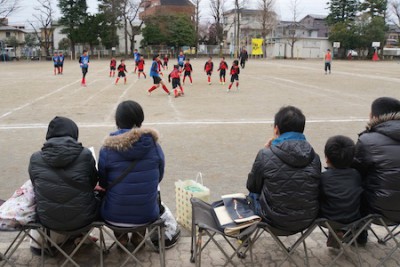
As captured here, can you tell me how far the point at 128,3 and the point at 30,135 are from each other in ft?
182

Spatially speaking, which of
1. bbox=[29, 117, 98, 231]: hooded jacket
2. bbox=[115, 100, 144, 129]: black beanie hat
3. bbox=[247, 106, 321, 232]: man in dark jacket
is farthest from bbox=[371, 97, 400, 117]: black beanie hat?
bbox=[29, 117, 98, 231]: hooded jacket

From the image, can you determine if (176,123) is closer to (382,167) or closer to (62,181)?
(62,181)

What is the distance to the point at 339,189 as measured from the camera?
3.13 m

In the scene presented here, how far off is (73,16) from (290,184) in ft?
200

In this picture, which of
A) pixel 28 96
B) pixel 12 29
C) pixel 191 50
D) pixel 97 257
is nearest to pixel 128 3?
pixel 191 50

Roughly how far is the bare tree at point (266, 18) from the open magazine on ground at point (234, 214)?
62967mm

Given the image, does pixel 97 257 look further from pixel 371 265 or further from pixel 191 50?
pixel 191 50

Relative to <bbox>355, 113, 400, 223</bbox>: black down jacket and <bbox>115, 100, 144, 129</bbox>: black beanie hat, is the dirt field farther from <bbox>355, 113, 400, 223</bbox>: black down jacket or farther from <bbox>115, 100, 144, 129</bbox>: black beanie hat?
<bbox>355, 113, 400, 223</bbox>: black down jacket

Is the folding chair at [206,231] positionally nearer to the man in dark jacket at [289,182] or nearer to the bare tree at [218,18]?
the man in dark jacket at [289,182]

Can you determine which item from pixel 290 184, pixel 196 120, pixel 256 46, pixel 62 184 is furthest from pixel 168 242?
pixel 256 46

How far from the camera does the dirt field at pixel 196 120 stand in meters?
6.14

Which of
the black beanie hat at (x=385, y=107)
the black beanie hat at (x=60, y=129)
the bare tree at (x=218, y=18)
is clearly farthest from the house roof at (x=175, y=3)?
the black beanie hat at (x=60, y=129)

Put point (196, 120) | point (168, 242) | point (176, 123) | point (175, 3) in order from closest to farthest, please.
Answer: point (168, 242), point (176, 123), point (196, 120), point (175, 3)

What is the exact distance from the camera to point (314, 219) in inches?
122
